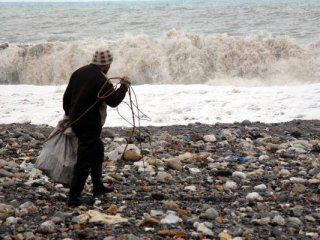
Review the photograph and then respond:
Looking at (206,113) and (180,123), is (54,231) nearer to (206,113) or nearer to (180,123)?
(180,123)

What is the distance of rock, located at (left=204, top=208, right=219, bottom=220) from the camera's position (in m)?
5.22

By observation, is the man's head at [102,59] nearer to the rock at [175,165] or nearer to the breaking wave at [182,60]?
the rock at [175,165]

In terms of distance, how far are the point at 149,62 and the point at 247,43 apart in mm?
4391

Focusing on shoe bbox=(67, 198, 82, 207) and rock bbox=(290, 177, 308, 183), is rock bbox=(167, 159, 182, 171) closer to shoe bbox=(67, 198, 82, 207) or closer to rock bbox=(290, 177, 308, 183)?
rock bbox=(290, 177, 308, 183)

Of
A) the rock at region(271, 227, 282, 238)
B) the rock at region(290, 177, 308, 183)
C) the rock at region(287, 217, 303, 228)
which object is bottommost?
the rock at region(290, 177, 308, 183)

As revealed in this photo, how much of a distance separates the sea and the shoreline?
8.96 ft

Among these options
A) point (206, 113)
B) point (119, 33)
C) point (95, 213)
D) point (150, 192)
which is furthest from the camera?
point (119, 33)

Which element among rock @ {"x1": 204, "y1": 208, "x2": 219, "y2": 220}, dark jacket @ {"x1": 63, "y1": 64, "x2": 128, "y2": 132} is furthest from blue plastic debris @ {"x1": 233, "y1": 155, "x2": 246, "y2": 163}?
dark jacket @ {"x1": 63, "y1": 64, "x2": 128, "y2": 132}

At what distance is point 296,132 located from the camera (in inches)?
371

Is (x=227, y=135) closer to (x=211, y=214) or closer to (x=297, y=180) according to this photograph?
(x=297, y=180)

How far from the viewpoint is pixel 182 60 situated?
20.0m

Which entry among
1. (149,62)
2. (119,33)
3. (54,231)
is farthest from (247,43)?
(54,231)

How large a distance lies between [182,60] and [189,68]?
66 centimetres

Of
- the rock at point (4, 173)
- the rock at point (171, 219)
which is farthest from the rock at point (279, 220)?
the rock at point (4, 173)
